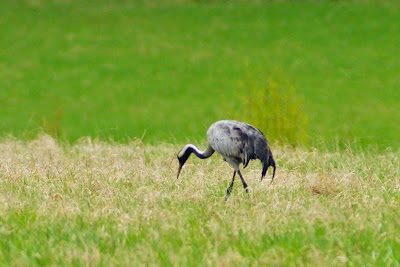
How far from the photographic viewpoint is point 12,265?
553 centimetres

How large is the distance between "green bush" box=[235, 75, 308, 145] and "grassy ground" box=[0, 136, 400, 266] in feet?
6.92

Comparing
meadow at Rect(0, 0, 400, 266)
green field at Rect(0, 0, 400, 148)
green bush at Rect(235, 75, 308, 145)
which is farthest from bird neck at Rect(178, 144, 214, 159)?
green field at Rect(0, 0, 400, 148)

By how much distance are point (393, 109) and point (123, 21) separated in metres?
13.5

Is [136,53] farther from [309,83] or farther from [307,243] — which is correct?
[307,243]

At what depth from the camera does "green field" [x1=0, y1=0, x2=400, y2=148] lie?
57.5ft

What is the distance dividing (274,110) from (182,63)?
39.9 feet

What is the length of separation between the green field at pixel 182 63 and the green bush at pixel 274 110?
0.27 meters

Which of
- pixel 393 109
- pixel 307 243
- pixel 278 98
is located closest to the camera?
pixel 307 243

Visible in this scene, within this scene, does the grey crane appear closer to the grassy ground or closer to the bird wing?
the bird wing

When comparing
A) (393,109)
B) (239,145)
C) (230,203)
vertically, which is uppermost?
(239,145)

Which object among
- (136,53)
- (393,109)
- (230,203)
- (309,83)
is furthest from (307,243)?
(136,53)

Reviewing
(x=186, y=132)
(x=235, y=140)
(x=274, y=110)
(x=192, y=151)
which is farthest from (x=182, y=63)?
(x=235, y=140)

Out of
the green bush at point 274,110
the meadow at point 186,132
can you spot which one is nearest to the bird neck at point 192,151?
the meadow at point 186,132

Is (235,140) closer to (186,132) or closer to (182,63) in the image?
(186,132)
